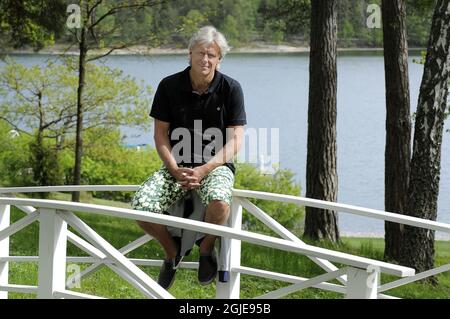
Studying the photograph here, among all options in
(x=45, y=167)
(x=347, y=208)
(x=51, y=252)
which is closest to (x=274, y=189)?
(x=45, y=167)

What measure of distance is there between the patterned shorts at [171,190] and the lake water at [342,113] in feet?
50.0

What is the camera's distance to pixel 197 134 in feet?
16.2

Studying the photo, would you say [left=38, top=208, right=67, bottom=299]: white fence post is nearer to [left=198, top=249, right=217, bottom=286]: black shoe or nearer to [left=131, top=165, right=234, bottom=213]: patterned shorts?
[left=131, top=165, right=234, bottom=213]: patterned shorts

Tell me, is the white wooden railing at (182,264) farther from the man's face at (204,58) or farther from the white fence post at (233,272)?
the man's face at (204,58)

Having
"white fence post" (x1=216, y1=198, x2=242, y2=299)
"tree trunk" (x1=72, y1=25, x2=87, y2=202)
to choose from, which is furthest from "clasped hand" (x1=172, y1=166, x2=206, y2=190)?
"tree trunk" (x1=72, y1=25, x2=87, y2=202)

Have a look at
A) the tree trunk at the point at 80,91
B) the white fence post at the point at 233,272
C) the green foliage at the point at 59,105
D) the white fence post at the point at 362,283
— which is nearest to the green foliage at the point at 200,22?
the tree trunk at the point at 80,91

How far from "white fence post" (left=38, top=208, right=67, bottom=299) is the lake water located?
51.5 feet

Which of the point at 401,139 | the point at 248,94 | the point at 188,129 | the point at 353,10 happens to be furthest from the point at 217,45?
the point at 248,94

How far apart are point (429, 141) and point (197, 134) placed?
13.4 feet

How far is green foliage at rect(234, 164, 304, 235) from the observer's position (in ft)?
75.8

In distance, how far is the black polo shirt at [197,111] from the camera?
4938 mm

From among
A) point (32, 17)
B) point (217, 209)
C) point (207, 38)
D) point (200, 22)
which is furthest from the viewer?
point (200, 22)

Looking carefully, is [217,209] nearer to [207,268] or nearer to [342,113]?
[207,268]
